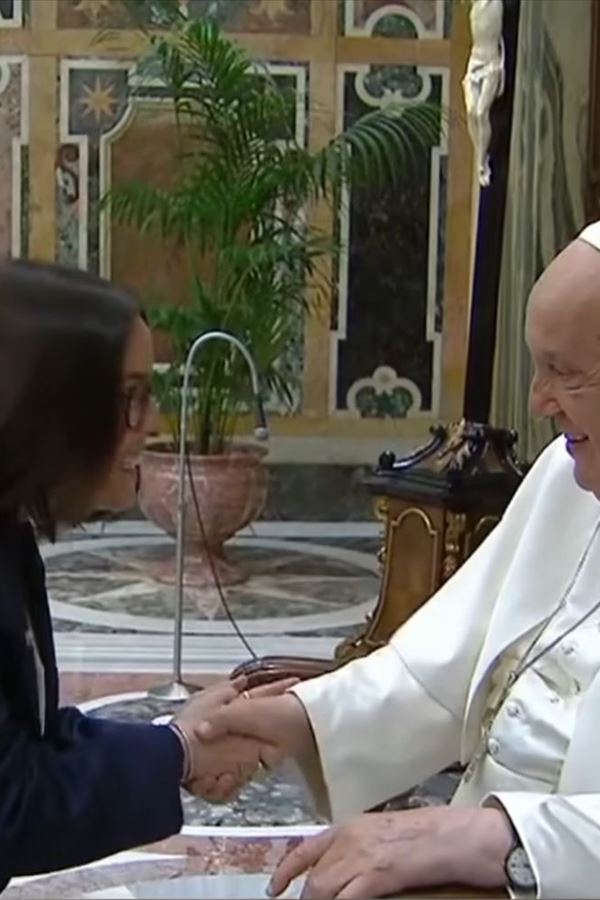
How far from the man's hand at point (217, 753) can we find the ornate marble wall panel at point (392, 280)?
7550mm

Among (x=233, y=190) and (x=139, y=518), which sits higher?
(x=233, y=190)

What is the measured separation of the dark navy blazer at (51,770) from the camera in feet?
5.36

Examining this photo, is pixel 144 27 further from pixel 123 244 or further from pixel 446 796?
pixel 446 796

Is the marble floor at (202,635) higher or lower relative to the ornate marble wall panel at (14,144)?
lower

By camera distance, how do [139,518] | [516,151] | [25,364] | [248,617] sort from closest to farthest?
[25,364] < [248,617] < [516,151] < [139,518]

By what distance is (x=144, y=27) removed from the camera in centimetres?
948

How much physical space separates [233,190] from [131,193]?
1.96 feet

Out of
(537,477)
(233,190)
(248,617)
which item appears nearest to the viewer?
(537,477)

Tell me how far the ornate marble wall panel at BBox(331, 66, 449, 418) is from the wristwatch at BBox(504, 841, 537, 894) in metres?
8.09

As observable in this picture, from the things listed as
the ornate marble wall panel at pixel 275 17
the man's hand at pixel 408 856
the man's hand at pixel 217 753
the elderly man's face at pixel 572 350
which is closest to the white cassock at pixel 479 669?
the man's hand at pixel 217 753

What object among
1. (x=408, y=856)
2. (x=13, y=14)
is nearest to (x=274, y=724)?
(x=408, y=856)

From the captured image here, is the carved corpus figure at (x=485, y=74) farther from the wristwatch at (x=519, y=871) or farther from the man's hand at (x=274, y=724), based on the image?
the wristwatch at (x=519, y=871)

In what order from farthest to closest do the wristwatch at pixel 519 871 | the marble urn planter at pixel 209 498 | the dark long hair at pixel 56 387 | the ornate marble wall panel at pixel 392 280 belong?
the ornate marble wall panel at pixel 392 280 < the marble urn planter at pixel 209 498 < the wristwatch at pixel 519 871 < the dark long hair at pixel 56 387

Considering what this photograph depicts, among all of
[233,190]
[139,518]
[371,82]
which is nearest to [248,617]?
[233,190]
